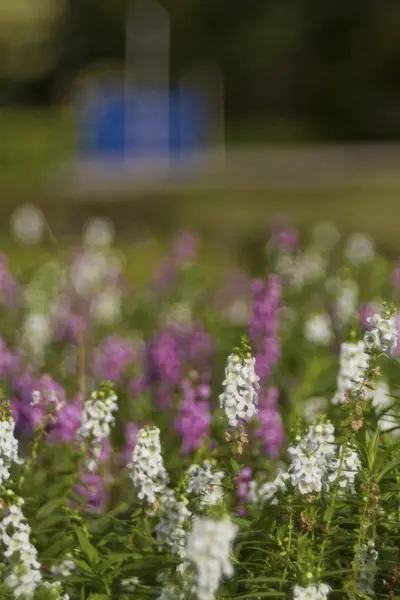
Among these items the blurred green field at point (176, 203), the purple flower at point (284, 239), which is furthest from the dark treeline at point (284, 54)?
the purple flower at point (284, 239)

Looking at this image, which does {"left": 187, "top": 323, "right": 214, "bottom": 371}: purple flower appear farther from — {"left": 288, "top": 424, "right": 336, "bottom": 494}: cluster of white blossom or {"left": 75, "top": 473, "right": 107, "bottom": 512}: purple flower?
{"left": 288, "top": 424, "right": 336, "bottom": 494}: cluster of white blossom

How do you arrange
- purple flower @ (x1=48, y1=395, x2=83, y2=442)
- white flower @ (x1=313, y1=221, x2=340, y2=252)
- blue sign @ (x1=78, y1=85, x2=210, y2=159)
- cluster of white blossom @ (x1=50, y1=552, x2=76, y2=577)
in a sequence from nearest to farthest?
cluster of white blossom @ (x1=50, y1=552, x2=76, y2=577)
purple flower @ (x1=48, y1=395, x2=83, y2=442)
white flower @ (x1=313, y1=221, x2=340, y2=252)
blue sign @ (x1=78, y1=85, x2=210, y2=159)

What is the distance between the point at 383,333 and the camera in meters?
3.51

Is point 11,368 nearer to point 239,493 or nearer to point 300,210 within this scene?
point 239,493

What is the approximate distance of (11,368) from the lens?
5109 mm

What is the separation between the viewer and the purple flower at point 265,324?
193 inches

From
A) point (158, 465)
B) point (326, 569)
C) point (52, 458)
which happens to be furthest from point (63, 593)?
point (52, 458)

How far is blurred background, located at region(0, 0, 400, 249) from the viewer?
31828mm

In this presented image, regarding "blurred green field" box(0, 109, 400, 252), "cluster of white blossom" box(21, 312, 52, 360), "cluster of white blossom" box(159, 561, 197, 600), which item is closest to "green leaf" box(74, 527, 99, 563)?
"cluster of white blossom" box(159, 561, 197, 600)

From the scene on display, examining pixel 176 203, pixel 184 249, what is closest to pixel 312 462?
pixel 184 249

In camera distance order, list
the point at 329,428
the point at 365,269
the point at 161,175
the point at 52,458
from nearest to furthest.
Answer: the point at 329,428
the point at 52,458
the point at 365,269
the point at 161,175

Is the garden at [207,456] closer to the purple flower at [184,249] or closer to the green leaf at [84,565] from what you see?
the green leaf at [84,565]

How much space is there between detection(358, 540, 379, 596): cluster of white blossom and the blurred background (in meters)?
18.3

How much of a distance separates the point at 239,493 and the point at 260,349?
3.20 feet
